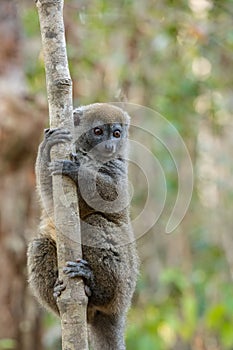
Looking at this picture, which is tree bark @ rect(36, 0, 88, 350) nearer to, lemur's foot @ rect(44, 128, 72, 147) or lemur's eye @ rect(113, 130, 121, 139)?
lemur's foot @ rect(44, 128, 72, 147)

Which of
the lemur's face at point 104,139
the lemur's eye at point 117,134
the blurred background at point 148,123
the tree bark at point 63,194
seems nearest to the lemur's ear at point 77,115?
the lemur's face at point 104,139

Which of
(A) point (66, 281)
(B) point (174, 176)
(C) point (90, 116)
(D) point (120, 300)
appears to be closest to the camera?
(A) point (66, 281)

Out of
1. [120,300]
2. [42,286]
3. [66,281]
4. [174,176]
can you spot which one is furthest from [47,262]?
[174,176]

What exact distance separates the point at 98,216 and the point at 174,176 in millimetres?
5607

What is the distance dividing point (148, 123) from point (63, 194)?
694cm

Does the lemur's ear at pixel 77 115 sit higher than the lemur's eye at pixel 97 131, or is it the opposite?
the lemur's ear at pixel 77 115

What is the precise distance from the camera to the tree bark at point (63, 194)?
411 cm

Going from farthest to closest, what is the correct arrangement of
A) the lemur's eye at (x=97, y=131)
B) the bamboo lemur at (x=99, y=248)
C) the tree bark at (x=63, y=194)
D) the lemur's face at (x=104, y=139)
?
the lemur's eye at (x=97, y=131), the lemur's face at (x=104, y=139), the bamboo lemur at (x=99, y=248), the tree bark at (x=63, y=194)

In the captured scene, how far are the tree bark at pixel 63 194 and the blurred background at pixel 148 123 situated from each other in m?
2.18

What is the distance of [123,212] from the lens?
5.47 m

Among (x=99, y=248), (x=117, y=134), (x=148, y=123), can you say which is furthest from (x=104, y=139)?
(x=148, y=123)

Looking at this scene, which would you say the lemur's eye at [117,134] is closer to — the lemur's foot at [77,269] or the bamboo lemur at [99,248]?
the bamboo lemur at [99,248]

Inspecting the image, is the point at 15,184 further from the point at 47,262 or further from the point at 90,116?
the point at 47,262

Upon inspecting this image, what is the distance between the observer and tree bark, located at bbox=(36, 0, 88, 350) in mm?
4113
